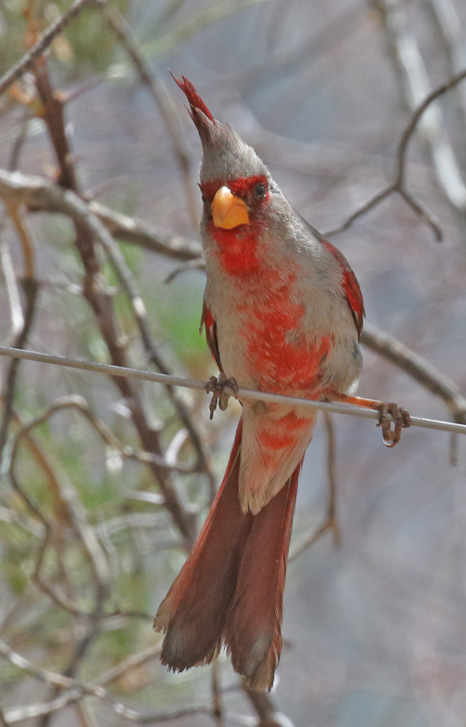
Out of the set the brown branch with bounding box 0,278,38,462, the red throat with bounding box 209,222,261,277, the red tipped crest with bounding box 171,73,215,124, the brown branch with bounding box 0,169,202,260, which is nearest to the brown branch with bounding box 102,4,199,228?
the brown branch with bounding box 0,169,202,260

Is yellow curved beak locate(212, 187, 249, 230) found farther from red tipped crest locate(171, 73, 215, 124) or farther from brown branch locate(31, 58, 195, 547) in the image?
brown branch locate(31, 58, 195, 547)

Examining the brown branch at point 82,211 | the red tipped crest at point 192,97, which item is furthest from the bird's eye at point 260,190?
the brown branch at point 82,211

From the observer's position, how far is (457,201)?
152 inches

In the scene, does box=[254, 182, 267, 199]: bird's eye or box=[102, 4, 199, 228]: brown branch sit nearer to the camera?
box=[254, 182, 267, 199]: bird's eye

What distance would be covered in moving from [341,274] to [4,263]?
102 centimetres

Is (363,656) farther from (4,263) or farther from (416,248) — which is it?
(4,263)

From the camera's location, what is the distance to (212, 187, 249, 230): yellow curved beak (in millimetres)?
2090

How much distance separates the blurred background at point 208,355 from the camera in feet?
9.31

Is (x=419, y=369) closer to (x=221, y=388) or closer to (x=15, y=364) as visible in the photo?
(x=221, y=388)

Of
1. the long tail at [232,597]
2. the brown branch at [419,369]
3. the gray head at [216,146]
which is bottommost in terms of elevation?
the long tail at [232,597]

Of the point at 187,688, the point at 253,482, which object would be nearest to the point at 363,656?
the point at 187,688

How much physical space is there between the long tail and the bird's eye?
2.35 feet

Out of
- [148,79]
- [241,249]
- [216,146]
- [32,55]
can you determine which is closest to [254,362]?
[241,249]

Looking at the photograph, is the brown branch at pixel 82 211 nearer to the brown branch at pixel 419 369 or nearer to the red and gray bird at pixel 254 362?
the red and gray bird at pixel 254 362
